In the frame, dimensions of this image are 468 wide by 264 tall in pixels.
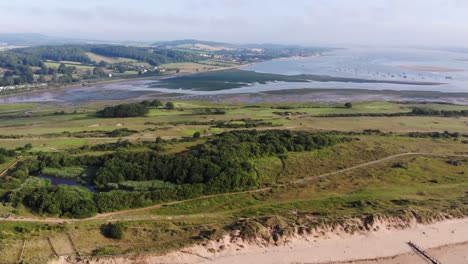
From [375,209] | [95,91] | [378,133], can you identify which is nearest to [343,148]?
[378,133]

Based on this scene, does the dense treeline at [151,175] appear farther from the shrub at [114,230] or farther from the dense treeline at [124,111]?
the dense treeline at [124,111]

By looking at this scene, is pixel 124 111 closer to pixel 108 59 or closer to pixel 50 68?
pixel 50 68

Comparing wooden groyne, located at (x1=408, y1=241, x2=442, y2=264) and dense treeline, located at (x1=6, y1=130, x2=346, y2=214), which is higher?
dense treeline, located at (x1=6, y1=130, x2=346, y2=214)

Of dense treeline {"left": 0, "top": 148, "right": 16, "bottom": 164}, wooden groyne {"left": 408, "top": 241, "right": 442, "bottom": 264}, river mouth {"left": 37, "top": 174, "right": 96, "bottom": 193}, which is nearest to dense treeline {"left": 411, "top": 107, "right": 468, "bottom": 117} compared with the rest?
wooden groyne {"left": 408, "top": 241, "right": 442, "bottom": 264}

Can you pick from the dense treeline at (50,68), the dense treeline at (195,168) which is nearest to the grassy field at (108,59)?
the dense treeline at (50,68)

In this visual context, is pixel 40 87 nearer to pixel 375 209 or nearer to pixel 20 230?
pixel 20 230

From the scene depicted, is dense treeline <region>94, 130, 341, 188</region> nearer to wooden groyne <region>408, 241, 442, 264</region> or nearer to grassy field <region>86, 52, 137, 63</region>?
wooden groyne <region>408, 241, 442, 264</region>

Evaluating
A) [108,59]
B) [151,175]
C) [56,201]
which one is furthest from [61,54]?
[56,201]

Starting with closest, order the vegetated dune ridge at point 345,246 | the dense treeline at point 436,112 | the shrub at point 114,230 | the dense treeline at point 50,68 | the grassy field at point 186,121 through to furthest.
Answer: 1. the vegetated dune ridge at point 345,246
2. the shrub at point 114,230
3. the grassy field at point 186,121
4. the dense treeline at point 436,112
5. the dense treeline at point 50,68

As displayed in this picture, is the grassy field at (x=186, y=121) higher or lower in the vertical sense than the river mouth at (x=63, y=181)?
higher
